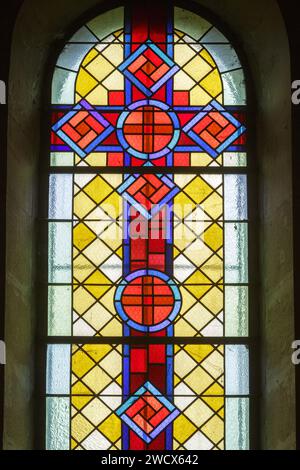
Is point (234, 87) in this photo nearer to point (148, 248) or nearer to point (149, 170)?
point (149, 170)

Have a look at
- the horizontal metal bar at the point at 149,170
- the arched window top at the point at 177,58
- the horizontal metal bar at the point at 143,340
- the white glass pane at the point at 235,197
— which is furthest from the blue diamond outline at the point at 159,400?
the arched window top at the point at 177,58

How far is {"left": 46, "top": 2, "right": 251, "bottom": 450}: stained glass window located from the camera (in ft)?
28.4

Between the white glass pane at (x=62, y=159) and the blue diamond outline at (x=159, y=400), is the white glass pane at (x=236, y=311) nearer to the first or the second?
the blue diamond outline at (x=159, y=400)

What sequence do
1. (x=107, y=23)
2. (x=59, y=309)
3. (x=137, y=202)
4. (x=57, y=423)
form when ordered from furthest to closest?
1. (x=107, y=23)
2. (x=137, y=202)
3. (x=59, y=309)
4. (x=57, y=423)

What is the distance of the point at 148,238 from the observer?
29.0ft

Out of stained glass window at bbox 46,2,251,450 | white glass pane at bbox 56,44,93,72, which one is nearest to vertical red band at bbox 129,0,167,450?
stained glass window at bbox 46,2,251,450

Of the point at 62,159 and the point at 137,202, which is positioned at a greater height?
the point at 62,159

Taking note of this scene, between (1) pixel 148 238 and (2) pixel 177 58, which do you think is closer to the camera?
(1) pixel 148 238

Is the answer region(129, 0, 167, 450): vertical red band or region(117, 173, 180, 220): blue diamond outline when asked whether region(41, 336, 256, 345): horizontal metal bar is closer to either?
region(129, 0, 167, 450): vertical red band

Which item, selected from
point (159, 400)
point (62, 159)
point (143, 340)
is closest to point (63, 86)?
point (62, 159)

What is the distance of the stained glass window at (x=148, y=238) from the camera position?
8648mm

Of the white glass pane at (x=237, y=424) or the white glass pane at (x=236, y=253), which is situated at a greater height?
the white glass pane at (x=236, y=253)

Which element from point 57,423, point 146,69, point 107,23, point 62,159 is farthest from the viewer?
point 107,23

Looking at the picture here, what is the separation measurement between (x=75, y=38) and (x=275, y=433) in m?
2.80
